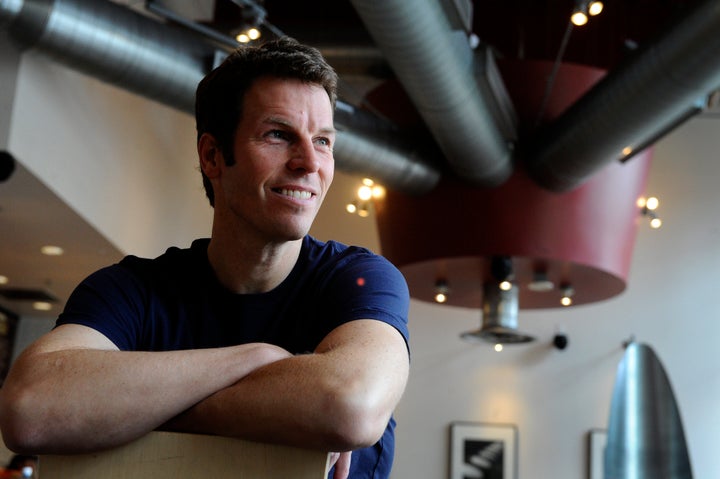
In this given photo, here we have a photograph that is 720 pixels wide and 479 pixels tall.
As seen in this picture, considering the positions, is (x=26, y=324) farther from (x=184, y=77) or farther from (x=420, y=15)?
(x=420, y=15)

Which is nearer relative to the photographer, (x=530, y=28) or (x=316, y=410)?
(x=316, y=410)

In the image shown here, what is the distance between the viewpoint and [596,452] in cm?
1072

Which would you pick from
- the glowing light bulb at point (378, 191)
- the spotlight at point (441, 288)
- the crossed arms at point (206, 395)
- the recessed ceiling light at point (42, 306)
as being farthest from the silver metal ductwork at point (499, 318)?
the crossed arms at point (206, 395)

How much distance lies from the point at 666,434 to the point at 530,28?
4.10 metres

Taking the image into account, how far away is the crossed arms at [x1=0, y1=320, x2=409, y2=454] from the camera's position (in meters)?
1.10

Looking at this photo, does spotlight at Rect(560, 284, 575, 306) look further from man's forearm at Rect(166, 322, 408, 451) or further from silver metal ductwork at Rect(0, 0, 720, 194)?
man's forearm at Rect(166, 322, 408, 451)

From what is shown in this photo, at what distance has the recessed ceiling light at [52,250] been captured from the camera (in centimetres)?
840

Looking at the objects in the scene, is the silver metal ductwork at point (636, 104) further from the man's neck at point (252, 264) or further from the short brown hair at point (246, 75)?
the man's neck at point (252, 264)

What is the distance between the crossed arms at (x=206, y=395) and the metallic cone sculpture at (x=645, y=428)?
26.3 feet

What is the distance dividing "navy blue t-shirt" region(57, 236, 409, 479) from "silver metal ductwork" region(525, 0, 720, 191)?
4.31m

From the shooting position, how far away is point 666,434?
8.76m

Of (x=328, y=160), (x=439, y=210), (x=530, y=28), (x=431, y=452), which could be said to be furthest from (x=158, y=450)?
(x=431, y=452)

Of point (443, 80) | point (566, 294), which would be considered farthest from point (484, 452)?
point (443, 80)

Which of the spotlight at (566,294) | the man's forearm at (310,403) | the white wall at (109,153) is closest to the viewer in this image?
the man's forearm at (310,403)
